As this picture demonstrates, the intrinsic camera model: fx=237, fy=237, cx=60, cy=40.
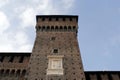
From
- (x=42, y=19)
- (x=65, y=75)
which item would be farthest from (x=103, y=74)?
(x=42, y=19)

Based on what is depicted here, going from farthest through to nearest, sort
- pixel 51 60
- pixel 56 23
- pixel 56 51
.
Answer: pixel 56 23 → pixel 56 51 → pixel 51 60

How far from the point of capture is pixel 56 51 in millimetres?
22406

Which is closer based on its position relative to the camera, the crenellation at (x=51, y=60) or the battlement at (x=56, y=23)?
the crenellation at (x=51, y=60)

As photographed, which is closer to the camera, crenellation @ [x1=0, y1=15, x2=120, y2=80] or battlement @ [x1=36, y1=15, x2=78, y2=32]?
crenellation @ [x1=0, y1=15, x2=120, y2=80]

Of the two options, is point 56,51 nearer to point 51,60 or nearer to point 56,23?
point 51,60

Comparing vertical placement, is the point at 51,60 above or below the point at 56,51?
below

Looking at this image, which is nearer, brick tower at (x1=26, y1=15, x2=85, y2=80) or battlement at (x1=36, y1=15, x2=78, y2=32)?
brick tower at (x1=26, y1=15, x2=85, y2=80)

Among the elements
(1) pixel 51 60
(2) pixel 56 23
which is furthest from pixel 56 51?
(2) pixel 56 23

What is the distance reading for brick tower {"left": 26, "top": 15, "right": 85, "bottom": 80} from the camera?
779 inches

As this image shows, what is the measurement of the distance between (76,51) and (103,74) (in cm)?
325

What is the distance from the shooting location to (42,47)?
2291cm

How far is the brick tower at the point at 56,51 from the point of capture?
65.0 ft

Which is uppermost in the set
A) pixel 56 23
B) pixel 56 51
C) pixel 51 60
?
pixel 56 23

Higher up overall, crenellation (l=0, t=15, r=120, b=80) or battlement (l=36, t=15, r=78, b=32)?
battlement (l=36, t=15, r=78, b=32)
